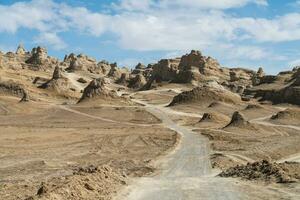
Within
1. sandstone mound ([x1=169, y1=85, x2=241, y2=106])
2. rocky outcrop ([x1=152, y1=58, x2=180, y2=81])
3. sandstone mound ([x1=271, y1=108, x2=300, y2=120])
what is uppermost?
rocky outcrop ([x1=152, y1=58, x2=180, y2=81])

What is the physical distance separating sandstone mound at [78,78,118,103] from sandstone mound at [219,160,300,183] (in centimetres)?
8281

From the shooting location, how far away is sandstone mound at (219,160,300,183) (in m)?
31.2

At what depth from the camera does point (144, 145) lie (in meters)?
62.4

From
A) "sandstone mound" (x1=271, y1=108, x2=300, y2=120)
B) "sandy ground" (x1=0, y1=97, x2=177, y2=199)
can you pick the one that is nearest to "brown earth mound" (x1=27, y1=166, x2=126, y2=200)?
"sandy ground" (x1=0, y1=97, x2=177, y2=199)

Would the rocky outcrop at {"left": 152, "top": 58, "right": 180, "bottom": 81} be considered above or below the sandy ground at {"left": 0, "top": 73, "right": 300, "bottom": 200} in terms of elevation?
above

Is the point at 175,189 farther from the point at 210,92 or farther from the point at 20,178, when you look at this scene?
the point at 210,92

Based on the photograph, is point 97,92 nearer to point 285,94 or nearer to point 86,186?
point 285,94

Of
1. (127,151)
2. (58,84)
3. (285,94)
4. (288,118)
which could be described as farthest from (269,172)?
(58,84)

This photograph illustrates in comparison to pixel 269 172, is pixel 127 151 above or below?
below

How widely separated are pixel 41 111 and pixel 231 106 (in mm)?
44062

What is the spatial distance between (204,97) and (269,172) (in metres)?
100.0

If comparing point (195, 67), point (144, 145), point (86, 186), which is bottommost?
point (144, 145)

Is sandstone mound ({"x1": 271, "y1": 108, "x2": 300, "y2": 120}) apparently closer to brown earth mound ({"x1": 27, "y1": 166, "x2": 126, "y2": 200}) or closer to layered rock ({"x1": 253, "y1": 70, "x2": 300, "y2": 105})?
layered rock ({"x1": 253, "y1": 70, "x2": 300, "y2": 105})

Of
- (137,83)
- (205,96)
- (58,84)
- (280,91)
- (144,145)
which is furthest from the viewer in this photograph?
(137,83)
